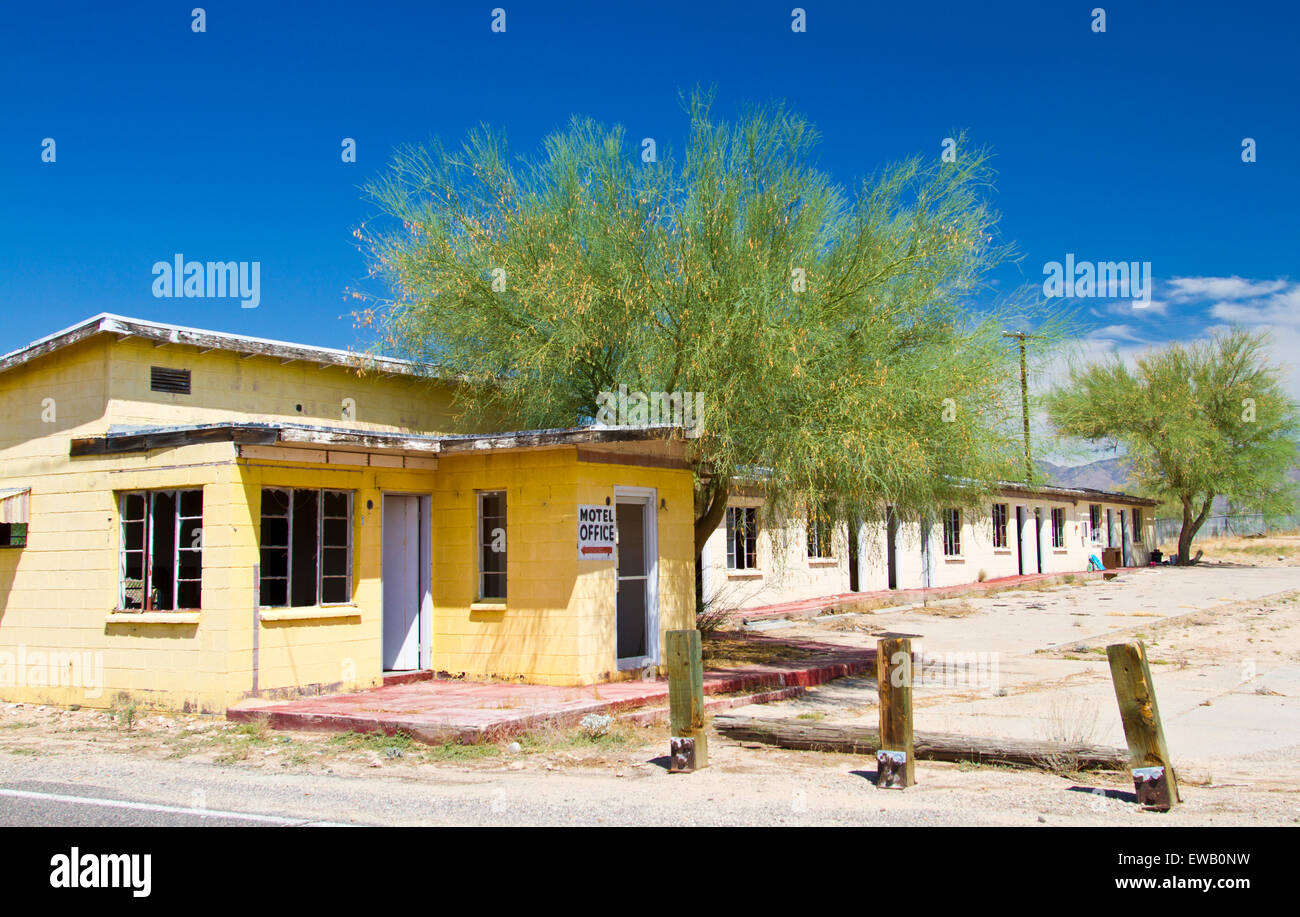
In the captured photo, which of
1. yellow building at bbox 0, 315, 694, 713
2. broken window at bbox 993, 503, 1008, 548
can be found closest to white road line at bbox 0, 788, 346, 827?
yellow building at bbox 0, 315, 694, 713

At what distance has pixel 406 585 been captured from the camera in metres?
13.3

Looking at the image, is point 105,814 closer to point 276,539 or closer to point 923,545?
point 276,539

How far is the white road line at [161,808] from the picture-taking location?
6.64 meters

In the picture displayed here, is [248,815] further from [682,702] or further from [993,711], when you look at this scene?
[993,711]

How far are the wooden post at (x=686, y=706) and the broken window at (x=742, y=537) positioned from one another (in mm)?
14254

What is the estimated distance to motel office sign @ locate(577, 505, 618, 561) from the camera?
39.7 ft

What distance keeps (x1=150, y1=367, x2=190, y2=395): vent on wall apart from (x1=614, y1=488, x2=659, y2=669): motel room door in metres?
5.80

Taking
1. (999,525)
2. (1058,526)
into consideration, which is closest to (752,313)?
(999,525)

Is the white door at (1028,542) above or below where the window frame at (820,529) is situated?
below

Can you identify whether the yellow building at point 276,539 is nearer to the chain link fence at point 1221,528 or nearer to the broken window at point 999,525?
Result: the broken window at point 999,525
